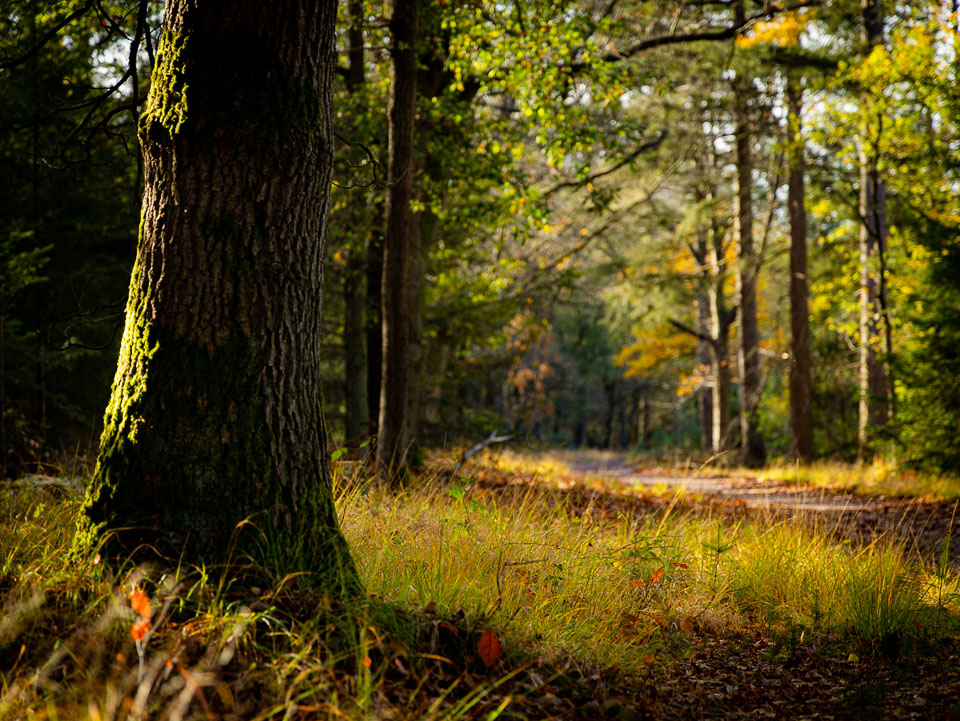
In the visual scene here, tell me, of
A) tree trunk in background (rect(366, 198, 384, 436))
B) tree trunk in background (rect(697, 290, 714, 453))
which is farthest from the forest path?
tree trunk in background (rect(697, 290, 714, 453))

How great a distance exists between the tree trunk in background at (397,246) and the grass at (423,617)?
78.0 inches

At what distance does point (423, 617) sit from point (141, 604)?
1.06m

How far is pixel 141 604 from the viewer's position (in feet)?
7.28

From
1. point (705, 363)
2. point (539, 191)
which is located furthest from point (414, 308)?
point (705, 363)

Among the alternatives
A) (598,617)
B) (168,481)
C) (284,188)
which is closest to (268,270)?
(284,188)

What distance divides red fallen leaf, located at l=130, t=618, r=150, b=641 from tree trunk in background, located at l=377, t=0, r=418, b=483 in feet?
15.4

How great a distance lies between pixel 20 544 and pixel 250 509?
113cm

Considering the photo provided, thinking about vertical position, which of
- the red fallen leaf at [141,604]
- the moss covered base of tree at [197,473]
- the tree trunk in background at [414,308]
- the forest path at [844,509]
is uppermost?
the tree trunk in background at [414,308]

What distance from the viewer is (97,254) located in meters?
10.4

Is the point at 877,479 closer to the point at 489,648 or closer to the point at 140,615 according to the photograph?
the point at 489,648

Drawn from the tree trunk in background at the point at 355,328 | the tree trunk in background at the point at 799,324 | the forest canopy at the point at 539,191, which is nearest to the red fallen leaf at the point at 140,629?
the forest canopy at the point at 539,191

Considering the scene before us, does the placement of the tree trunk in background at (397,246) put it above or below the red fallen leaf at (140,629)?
above

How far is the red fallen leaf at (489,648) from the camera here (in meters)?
2.56

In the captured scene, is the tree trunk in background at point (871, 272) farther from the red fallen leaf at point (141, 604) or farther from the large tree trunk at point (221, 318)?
the red fallen leaf at point (141, 604)
